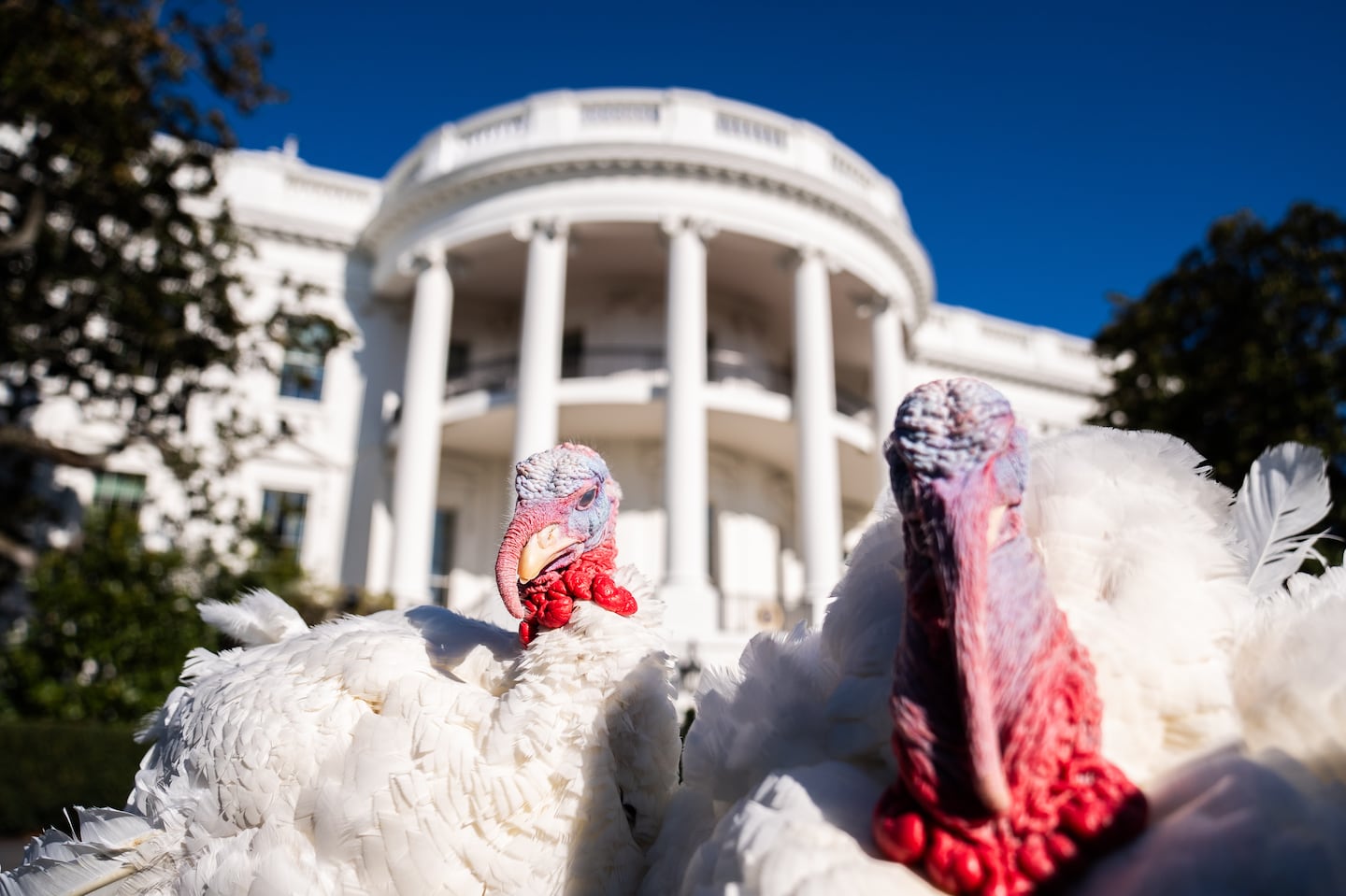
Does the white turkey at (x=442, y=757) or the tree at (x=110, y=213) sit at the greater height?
the tree at (x=110, y=213)

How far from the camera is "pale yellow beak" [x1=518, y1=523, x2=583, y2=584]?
2271 millimetres

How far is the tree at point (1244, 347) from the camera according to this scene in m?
11.8

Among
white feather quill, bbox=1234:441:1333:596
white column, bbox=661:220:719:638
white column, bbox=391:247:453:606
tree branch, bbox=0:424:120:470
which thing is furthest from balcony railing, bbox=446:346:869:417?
white feather quill, bbox=1234:441:1333:596

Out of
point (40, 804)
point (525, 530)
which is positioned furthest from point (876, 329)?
point (525, 530)

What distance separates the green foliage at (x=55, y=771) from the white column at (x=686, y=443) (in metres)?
7.68

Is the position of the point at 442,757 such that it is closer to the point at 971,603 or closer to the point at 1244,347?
the point at 971,603

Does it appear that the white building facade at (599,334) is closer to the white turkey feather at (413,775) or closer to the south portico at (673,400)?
the south portico at (673,400)

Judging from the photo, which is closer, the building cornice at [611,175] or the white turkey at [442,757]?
the white turkey at [442,757]

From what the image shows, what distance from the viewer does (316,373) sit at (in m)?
19.8

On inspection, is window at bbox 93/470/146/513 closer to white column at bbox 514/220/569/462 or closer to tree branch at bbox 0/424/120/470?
tree branch at bbox 0/424/120/470

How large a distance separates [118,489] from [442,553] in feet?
21.7

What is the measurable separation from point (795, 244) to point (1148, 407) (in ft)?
24.4

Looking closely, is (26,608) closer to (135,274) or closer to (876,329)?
(135,274)

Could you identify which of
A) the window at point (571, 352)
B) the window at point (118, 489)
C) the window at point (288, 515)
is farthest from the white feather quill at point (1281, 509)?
the window at point (118, 489)
